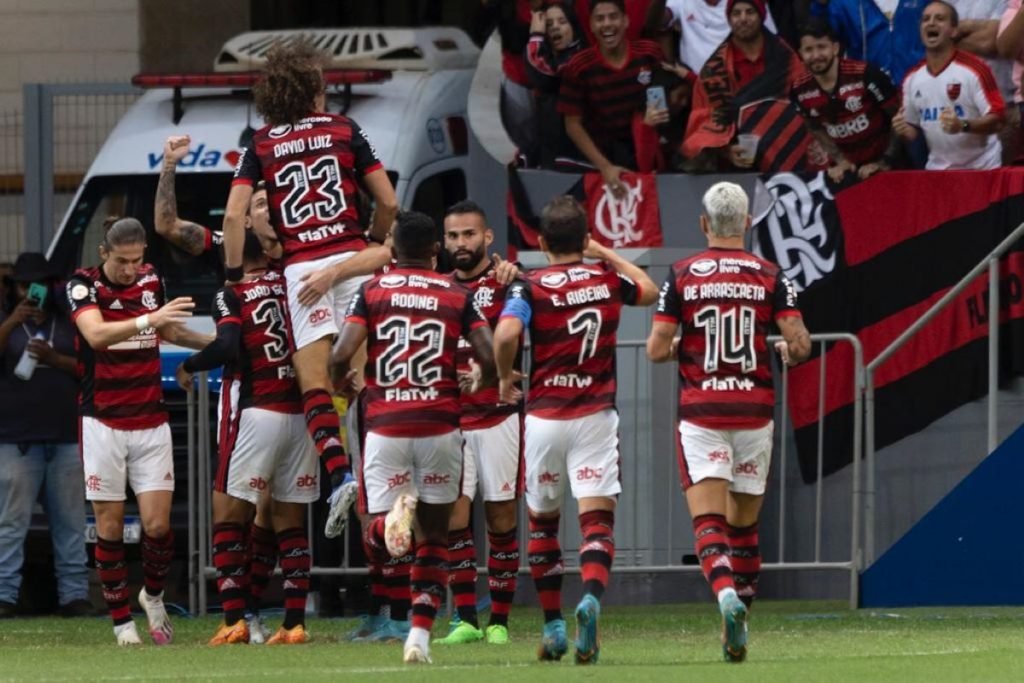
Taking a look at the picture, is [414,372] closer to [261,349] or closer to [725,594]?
[725,594]

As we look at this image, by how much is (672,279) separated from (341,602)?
524cm

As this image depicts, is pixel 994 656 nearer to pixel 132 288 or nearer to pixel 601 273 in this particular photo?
pixel 601 273

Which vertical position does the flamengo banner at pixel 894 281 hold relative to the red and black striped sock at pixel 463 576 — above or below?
above

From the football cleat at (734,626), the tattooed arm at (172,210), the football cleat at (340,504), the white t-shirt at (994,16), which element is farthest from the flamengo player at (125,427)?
the white t-shirt at (994,16)

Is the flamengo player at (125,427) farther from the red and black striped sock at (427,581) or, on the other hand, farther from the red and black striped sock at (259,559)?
the red and black striped sock at (427,581)

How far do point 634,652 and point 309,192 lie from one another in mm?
3001

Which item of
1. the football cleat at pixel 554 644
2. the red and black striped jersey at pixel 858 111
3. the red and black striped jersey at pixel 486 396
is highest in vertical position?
the red and black striped jersey at pixel 858 111

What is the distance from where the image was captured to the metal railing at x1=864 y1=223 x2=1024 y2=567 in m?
14.4

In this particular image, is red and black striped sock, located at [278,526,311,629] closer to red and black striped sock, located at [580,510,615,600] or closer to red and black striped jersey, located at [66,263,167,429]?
red and black striped jersey, located at [66,263,167,429]

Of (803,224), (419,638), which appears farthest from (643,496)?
(419,638)

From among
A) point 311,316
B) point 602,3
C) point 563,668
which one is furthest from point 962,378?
point 563,668

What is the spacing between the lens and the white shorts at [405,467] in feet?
36.4

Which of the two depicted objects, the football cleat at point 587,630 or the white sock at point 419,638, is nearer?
the football cleat at point 587,630

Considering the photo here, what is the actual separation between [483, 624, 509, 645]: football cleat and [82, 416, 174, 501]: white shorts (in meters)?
2.01
